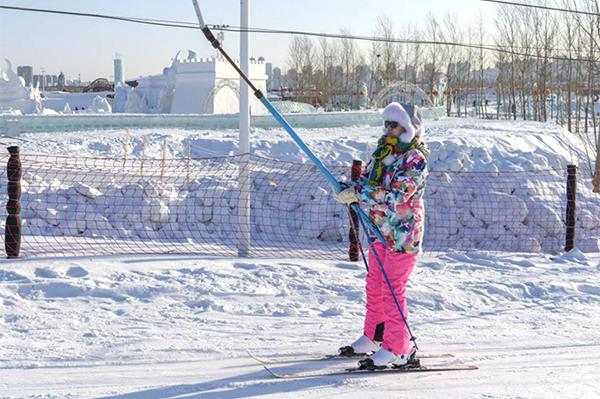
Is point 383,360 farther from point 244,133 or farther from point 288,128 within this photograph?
point 244,133

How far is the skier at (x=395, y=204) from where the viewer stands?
4891 millimetres

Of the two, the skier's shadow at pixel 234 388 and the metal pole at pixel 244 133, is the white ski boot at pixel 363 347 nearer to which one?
the skier's shadow at pixel 234 388

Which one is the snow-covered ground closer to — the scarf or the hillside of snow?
the scarf

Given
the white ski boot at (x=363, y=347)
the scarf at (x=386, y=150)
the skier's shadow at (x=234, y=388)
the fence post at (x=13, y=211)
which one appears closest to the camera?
the skier's shadow at (x=234, y=388)

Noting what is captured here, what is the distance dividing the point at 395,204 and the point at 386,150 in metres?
0.36

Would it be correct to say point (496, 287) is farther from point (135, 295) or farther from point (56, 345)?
point (56, 345)

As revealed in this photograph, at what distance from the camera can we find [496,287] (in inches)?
312

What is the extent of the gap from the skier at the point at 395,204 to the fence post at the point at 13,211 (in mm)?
4773

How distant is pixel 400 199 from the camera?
4.83 meters

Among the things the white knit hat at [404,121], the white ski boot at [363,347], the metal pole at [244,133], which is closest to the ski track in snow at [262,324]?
the white ski boot at [363,347]

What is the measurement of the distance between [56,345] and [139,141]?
1368 centimetres

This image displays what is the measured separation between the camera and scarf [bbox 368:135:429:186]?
4953 mm

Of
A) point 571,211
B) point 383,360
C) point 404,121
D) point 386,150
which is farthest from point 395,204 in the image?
point 571,211

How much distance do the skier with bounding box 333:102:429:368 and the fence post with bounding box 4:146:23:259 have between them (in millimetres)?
4773
